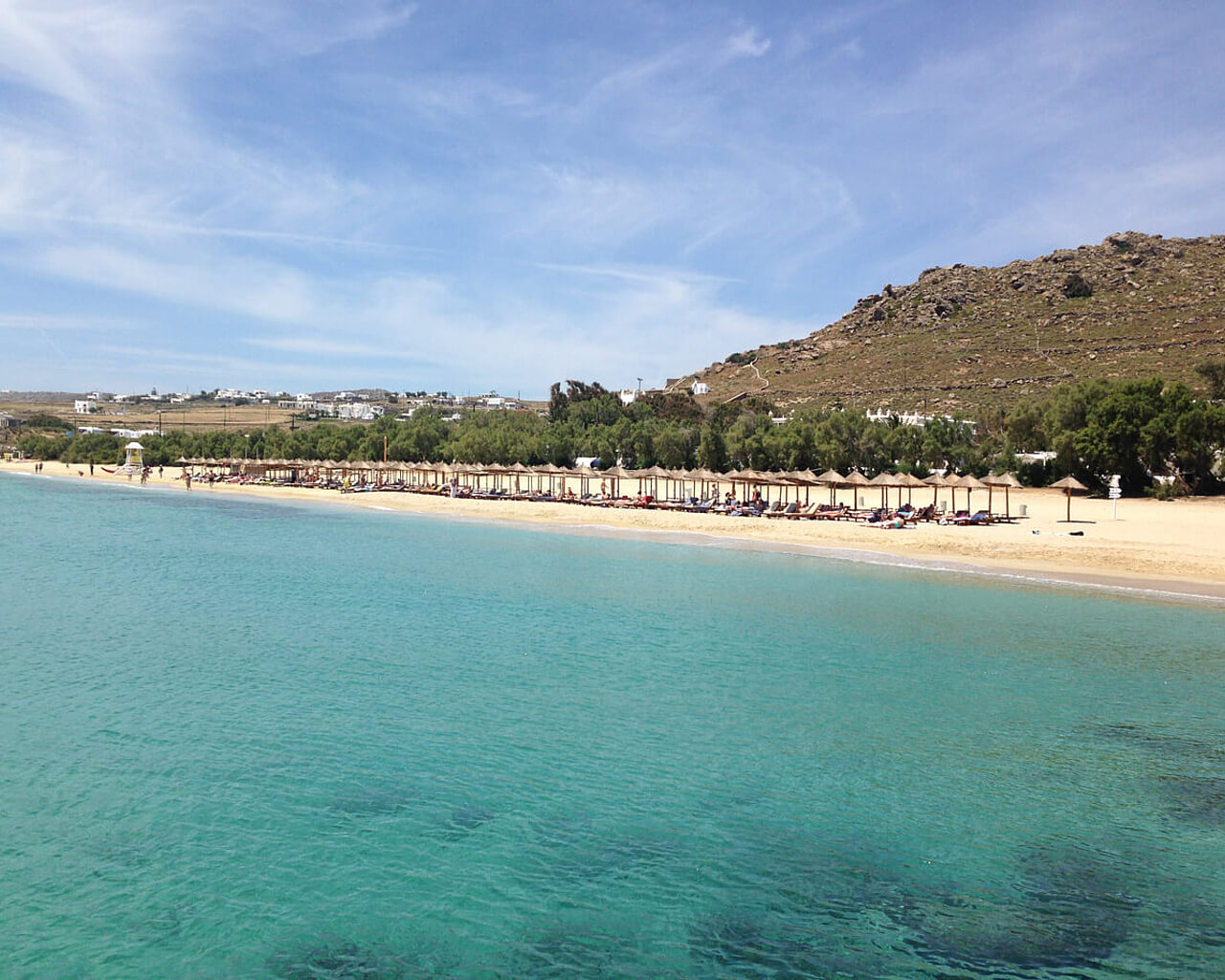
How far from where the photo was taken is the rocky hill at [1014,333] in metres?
68.5

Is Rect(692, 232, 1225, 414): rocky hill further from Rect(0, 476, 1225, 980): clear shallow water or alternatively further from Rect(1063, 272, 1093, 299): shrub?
Rect(0, 476, 1225, 980): clear shallow water

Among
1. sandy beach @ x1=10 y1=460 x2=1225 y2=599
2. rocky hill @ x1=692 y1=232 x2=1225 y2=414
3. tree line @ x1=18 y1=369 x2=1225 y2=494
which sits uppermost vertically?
rocky hill @ x1=692 y1=232 x2=1225 y2=414

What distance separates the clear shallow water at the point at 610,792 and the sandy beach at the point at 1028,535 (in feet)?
17.3

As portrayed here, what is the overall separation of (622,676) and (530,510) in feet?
109

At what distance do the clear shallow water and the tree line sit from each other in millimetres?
23491

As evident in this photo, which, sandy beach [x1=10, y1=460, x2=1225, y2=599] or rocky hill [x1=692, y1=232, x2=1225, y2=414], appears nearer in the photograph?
sandy beach [x1=10, y1=460, x2=1225, y2=599]

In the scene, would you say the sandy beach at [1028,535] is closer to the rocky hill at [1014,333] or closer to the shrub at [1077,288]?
the rocky hill at [1014,333]

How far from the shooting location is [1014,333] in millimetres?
84312

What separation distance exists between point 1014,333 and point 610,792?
85.5m

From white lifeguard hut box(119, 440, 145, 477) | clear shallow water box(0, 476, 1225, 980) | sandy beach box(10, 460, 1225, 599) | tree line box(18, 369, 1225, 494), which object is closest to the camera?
clear shallow water box(0, 476, 1225, 980)

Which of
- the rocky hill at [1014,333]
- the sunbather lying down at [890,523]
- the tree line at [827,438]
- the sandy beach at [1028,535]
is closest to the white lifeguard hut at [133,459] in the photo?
the tree line at [827,438]

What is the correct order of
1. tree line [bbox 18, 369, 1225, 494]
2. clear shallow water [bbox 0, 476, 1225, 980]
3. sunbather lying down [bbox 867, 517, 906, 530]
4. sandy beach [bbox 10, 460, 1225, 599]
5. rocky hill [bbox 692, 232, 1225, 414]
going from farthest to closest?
rocky hill [bbox 692, 232, 1225, 414]
tree line [bbox 18, 369, 1225, 494]
sunbather lying down [bbox 867, 517, 906, 530]
sandy beach [bbox 10, 460, 1225, 599]
clear shallow water [bbox 0, 476, 1225, 980]

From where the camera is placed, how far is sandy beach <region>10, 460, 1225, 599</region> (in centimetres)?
2530

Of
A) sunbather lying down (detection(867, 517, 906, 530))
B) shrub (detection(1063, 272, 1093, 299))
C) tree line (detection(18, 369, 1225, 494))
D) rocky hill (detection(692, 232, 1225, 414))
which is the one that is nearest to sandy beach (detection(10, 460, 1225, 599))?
sunbather lying down (detection(867, 517, 906, 530))
